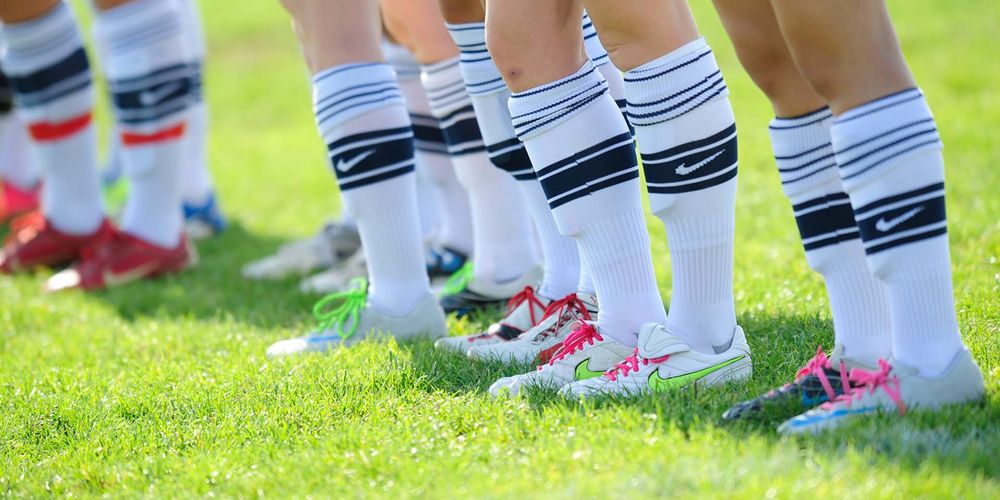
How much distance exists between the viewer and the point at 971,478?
1817mm

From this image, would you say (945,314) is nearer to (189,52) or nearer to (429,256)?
(429,256)

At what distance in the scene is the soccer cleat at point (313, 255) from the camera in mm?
4598

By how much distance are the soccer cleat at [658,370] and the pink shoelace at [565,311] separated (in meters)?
0.38

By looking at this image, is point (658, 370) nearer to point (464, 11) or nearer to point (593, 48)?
point (593, 48)

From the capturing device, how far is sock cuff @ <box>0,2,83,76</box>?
186 inches

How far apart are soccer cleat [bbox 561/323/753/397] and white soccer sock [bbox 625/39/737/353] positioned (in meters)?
0.10

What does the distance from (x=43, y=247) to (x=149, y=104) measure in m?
0.91

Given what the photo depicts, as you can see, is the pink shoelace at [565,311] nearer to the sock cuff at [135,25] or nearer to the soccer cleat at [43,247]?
the sock cuff at [135,25]

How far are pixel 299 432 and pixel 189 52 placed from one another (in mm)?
3013

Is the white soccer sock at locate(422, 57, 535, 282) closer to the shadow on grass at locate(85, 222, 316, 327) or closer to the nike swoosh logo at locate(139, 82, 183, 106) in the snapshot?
the shadow on grass at locate(85, 222, 316, 327)

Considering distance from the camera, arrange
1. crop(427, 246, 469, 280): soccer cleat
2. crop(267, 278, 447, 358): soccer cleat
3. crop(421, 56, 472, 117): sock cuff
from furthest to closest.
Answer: crop(427, 246, 469, 280): soccer cleat → crop(421, 56, 472, 117): sock cuff → crop(267, 278, 447, 358): soccer cleat

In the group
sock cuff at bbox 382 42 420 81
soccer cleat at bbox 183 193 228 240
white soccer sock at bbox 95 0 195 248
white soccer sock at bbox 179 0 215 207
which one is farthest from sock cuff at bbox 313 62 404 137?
soccer cleat at bbox 183 193 228 240

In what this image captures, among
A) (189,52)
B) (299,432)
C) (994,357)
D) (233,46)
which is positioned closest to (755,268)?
(994,357)

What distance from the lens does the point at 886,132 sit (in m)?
2.02
